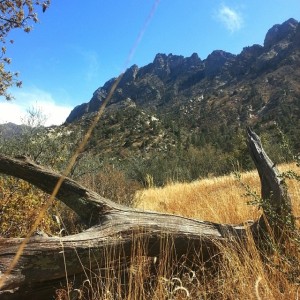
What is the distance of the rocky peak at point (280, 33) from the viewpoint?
14250 centimetres

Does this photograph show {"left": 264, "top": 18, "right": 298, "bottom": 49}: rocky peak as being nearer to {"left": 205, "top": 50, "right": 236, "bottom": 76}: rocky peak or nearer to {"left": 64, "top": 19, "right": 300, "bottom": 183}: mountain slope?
{"left": 64, "top": 19, "right": 300, "bottom": 183}: mountain slope

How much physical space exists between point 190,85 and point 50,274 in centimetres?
16065

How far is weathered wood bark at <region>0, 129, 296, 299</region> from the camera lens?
2.84 meters

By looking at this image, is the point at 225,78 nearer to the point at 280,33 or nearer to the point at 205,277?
the point at 280,33

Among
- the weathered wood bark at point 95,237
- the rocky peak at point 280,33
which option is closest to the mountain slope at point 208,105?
the rocky peak at point 280,33

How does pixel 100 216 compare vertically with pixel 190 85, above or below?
below

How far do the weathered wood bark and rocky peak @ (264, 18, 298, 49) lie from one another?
14536 centimetres

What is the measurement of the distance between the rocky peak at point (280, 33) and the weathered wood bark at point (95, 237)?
145 meters

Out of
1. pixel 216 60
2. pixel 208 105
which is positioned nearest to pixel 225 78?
pixel 216 60

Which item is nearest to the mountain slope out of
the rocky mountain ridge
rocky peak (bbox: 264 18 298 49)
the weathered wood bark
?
the rocky mountain ridge

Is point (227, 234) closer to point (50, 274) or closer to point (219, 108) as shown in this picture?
point (50, 274)

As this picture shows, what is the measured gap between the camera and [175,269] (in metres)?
3.76

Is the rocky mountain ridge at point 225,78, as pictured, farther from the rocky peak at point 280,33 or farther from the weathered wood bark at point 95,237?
the weathered wood bark at point 95,237

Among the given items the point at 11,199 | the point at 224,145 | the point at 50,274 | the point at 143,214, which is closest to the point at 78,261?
the point at 50,274
